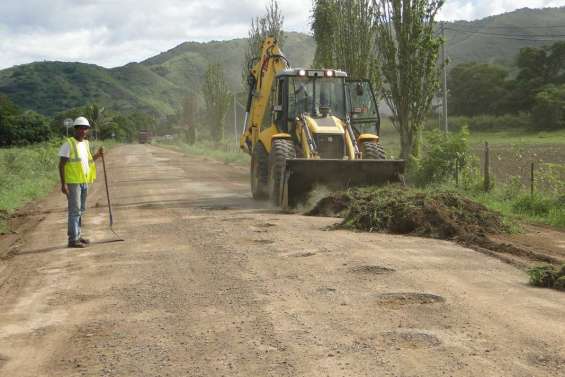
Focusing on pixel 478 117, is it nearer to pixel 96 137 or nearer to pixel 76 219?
pixel 96 137

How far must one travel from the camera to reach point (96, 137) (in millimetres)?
96062

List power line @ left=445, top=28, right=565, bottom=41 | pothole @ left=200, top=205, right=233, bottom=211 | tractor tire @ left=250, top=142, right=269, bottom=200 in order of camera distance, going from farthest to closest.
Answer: power line @ left=445, top=28, right=565, bottom=41 → tractor tire @ left=250, top=142, right=269, bottom=200 → pothole @ left=200, top=205, right=233, bottom=211

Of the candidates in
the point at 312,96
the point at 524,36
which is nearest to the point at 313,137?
the point at 312,96

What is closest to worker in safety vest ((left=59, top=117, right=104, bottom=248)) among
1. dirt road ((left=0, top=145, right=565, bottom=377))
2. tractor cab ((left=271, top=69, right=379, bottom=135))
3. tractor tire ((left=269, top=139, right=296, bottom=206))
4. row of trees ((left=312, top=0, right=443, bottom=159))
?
dirt road ((left=0, top=145, right=565, bottom=377))

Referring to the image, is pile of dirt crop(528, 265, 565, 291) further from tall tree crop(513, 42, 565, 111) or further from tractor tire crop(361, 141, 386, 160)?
tall tree crop(513, 42, 565, 111)

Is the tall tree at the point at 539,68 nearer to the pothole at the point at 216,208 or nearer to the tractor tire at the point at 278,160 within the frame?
the tractor tire at the point at 278,160

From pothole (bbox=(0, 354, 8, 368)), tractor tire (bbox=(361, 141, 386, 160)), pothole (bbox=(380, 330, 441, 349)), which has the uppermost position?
tractor tire (bbox=(361, 141, 386, 160))

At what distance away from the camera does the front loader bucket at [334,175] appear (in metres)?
14.1

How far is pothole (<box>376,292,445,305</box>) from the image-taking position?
21.4 ft

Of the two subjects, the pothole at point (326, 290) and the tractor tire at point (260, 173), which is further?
the tractor tire at point (260, 173)

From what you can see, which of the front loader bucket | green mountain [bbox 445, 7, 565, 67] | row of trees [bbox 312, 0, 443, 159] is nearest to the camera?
the front loader bucket

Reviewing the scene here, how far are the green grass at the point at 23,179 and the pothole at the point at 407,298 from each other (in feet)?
28.5

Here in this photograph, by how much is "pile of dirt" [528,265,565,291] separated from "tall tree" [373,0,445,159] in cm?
1362

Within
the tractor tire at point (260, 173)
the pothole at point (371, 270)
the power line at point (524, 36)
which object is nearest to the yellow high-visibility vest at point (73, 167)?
the pothole at point (371, 270)
